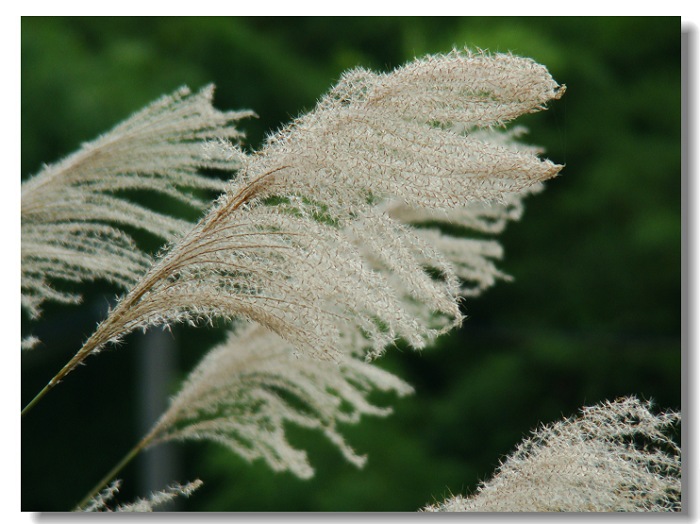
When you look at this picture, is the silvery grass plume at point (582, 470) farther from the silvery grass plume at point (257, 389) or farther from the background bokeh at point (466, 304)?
the background bokeh at point (466, 304)

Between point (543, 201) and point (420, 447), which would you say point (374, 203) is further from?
point (543, 201)

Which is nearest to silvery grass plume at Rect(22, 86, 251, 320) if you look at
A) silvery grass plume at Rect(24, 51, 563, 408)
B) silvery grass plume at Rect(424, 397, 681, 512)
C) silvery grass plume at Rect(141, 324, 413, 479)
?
silvery grass plume at Rect(141, 324, 413, 479)

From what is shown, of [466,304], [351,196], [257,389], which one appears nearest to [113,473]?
[257,389]

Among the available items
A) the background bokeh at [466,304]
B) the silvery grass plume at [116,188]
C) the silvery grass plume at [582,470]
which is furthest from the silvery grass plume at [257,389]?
the background bokeh at [466,304]

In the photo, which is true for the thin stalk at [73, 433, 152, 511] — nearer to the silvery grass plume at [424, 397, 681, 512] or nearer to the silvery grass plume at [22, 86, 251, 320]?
the silvery grass plume at [22, 86, 251, 320]
